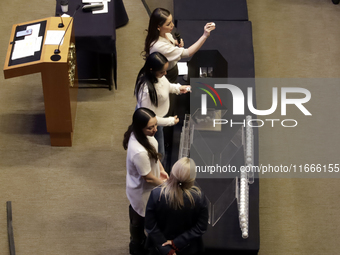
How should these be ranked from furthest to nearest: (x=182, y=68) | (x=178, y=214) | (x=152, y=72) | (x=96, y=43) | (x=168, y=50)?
(x=96, y=43)
(x=182, y=68)
(x=168, y=50)
(x=152, y=72)
(x=178, y=214)

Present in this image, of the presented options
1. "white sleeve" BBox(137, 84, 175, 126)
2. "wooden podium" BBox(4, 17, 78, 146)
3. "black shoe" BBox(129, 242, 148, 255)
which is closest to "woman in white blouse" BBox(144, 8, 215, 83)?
"white sleeve" BBox(137, 84, 175, 126)

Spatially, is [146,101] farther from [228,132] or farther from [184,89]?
[228,132]

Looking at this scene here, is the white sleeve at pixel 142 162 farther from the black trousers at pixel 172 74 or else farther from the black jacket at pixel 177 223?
the black trousers at pixel 172 74

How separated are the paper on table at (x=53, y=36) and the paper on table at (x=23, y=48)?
14 cm

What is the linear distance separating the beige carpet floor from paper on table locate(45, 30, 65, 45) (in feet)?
3.21

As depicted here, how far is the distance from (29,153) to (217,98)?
2.02m

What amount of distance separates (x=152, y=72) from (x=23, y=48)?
152 centimetres

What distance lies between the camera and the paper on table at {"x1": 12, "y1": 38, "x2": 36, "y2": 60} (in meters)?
4.59

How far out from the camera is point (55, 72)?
4496 millimetres

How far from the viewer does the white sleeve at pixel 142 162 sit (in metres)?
3.31

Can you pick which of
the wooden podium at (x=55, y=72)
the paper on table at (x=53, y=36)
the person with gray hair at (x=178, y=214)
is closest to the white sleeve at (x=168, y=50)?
the wooden podium at (x=55, y=72)

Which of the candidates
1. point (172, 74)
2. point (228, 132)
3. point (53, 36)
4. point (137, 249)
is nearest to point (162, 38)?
point (172, 74)

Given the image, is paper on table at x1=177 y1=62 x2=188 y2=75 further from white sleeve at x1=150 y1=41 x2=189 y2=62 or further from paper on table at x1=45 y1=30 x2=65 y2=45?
paper on table at x1=45 y1=30 x2=65 y2=45

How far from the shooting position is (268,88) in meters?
5.77
